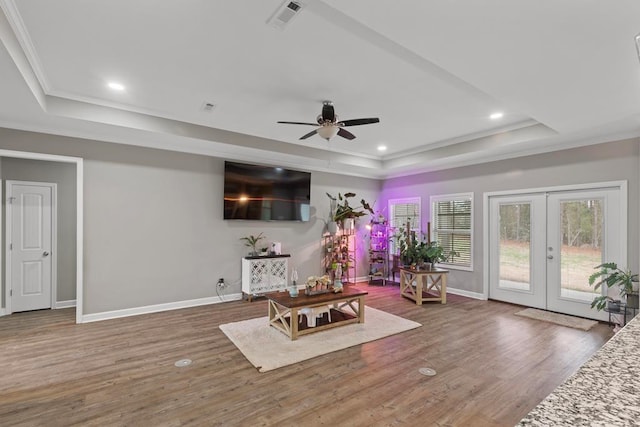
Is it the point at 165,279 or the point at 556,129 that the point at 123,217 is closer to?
the point at 165,279

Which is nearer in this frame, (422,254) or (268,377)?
(268,377)

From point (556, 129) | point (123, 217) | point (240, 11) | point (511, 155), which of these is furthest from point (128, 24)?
point (511, 155)

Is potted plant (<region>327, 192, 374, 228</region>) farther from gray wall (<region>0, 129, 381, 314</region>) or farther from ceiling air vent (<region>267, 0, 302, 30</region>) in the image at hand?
ceiling air vent (<region>267, 0, 302, 30</region>)

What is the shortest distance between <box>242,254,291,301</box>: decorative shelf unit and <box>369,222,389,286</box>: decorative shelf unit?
2.35 meters

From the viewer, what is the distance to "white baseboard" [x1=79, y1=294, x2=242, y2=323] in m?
4.38

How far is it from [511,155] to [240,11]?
4.98 metres

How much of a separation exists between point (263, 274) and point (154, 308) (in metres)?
1.80

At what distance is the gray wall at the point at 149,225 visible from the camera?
4383 millimetres

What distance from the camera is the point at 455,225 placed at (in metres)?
6.20

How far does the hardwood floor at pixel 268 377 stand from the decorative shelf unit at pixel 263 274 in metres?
1.19

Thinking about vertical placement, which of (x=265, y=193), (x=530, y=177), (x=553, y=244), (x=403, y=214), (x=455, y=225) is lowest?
(x=553, y=244)

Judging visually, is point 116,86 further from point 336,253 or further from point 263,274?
point 336,253

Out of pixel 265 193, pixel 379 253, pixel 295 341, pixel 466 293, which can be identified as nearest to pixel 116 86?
pixel 265 193

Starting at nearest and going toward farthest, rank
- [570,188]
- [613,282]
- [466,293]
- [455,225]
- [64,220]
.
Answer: [613,282] → [570,188] → [64,220] → [466,293] → [455,225]
